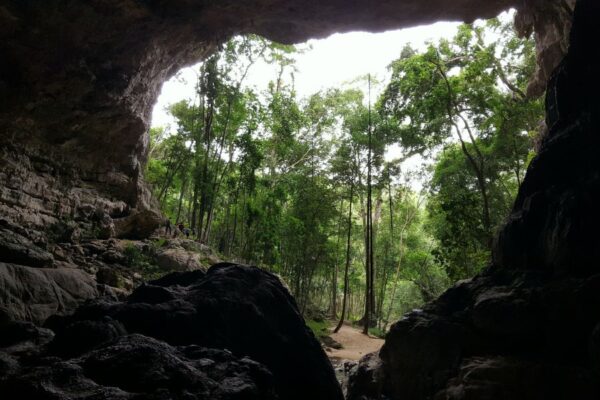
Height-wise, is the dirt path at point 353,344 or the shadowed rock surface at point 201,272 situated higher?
the shadowed rock surface at point 201,272

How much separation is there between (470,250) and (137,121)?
12.1 meters

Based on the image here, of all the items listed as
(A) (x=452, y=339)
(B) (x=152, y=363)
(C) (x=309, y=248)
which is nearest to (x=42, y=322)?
(B) (x=152, y=363)

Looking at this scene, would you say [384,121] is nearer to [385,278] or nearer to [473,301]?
[385,278]

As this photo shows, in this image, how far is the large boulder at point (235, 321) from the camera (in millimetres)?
5000

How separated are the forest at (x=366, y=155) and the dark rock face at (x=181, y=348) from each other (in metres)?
7.63

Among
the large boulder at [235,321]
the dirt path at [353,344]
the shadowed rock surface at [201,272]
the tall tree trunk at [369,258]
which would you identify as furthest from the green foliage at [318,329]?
the large boulder at [235,321]

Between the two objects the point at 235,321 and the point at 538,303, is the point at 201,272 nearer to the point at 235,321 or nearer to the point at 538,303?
the point at 235,321

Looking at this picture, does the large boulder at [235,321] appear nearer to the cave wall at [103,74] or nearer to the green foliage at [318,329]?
the cave wall at [103,74]

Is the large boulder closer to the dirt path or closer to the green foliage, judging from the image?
the dirt path

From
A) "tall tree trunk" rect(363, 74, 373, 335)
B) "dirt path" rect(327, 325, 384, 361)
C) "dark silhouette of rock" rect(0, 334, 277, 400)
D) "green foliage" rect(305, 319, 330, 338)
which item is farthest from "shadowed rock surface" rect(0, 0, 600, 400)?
"green foliage" rect(305, 319, 330, 338)

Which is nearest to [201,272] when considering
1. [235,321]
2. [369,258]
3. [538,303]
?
[235,321]

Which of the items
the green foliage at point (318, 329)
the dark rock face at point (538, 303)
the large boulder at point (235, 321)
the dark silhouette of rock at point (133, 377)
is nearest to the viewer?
the dark silhouette of rock at point (133, 377)

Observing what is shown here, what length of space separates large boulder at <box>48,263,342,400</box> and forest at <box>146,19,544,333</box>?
7350 mm

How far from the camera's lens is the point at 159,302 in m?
5.57
